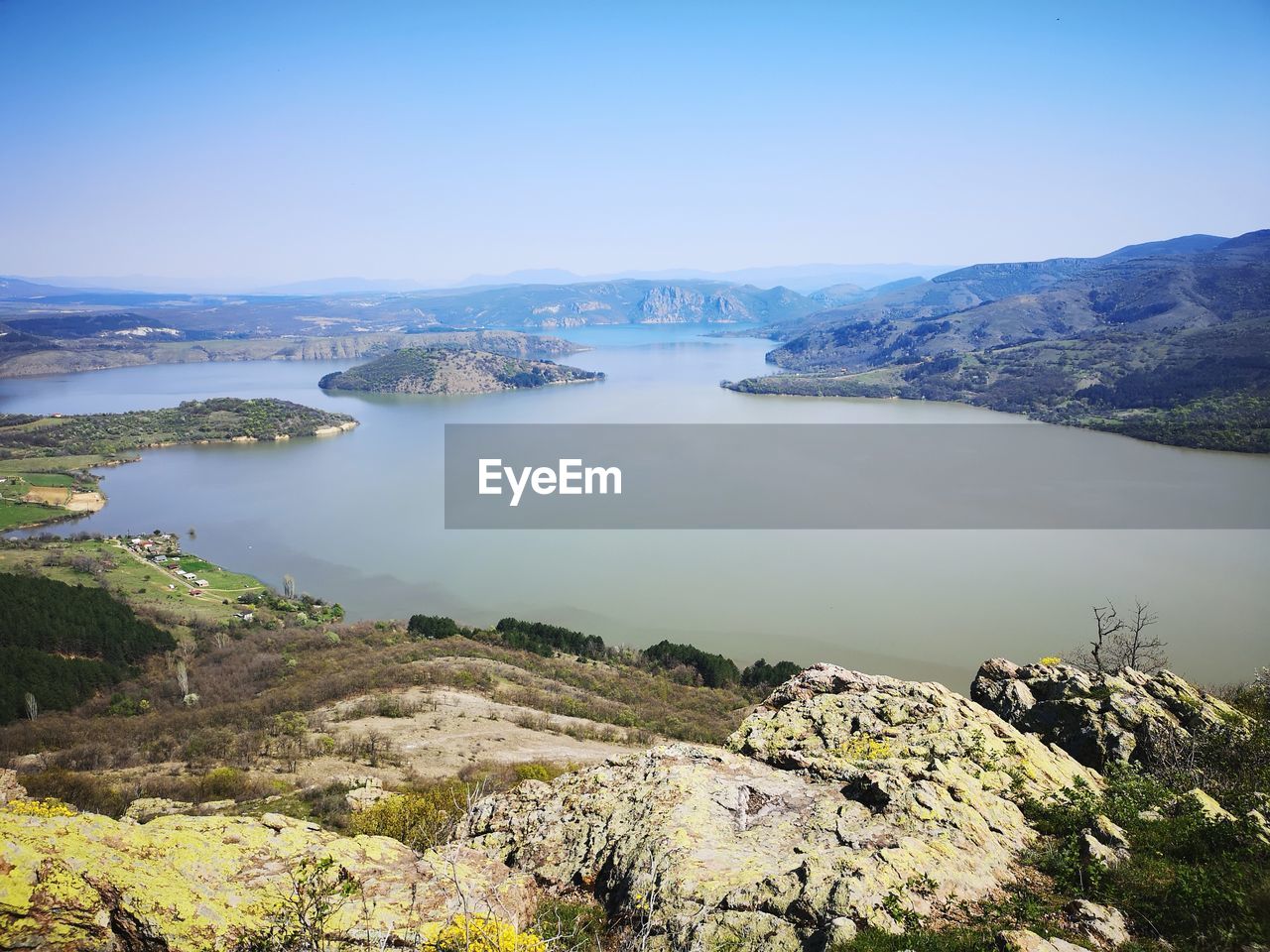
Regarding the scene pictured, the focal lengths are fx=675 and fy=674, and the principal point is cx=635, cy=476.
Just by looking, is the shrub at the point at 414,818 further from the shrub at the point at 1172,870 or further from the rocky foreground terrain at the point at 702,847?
the shrub at the point at 1172,870

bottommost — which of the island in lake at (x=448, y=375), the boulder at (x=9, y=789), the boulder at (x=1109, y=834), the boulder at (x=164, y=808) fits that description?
the boulder at (x=164, y=808)

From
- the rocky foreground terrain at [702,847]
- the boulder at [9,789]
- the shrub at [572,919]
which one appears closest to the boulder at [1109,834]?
the rocky foreground terrain at [702,847]

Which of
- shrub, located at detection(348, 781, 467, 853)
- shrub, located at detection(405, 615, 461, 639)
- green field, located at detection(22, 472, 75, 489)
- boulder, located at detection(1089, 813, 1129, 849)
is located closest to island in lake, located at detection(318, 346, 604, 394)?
green field, located at detection(22, 472, 75, 489)

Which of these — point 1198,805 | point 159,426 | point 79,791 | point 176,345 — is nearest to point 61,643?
point 79,791

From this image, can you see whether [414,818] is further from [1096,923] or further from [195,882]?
[1096,923]

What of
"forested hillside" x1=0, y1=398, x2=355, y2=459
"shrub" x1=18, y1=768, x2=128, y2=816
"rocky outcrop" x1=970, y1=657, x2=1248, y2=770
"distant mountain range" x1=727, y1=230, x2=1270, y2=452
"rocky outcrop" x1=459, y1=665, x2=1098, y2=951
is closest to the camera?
"rocky outcrop" x1=459, y1=665, x2=1098, y2=951

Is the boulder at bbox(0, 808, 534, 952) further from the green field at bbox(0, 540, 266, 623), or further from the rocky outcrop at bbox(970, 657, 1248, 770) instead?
the green field at bbox(0, 540, 266, 623)

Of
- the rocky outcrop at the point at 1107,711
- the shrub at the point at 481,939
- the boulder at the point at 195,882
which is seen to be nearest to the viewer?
the boulder at the point at 195,882
